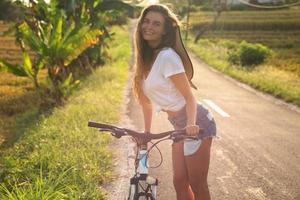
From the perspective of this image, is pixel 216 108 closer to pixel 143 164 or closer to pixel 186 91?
pixel 186 91

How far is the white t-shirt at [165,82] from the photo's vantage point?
3365 mm

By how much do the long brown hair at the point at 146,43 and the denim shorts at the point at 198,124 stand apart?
16.0 inches

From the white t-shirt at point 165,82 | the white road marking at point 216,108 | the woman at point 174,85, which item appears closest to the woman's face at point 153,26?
the woman at point 174,85

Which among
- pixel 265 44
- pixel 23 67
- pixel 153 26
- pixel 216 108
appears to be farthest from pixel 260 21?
pixel 153 26

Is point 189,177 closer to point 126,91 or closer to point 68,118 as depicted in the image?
point 68,118

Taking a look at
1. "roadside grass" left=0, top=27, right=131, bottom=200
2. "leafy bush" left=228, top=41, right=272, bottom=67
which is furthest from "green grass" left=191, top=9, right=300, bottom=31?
"roadside grass" left=0, top=27, right=131, bottom=200

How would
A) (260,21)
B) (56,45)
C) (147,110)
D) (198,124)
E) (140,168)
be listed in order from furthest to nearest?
(260,21) → (56,45) → (147,110) → (198,124) → (140,168)

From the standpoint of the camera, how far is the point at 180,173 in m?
3.68

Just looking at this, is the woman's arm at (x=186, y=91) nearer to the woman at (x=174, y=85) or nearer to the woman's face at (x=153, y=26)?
the woman at (x=174, y=85)

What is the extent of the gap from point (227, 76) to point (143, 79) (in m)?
16.0

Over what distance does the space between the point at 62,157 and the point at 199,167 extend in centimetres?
315

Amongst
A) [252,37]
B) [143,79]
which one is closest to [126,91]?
[143,79]

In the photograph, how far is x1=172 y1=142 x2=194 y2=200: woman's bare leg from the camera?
143 inches

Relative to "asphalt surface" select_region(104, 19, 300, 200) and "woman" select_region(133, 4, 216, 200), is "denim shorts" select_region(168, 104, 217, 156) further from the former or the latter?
"asphalt surface" select_region(104, 19, 300, 200)
